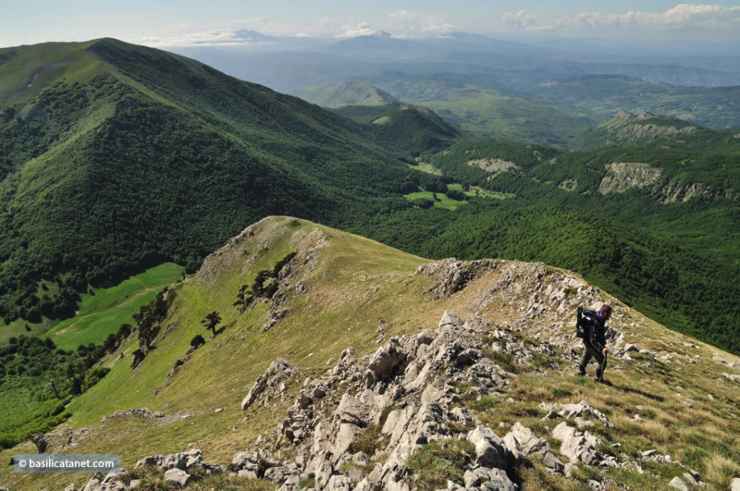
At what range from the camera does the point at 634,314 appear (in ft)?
134

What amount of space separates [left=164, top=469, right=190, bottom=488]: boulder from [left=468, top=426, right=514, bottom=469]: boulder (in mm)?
16512

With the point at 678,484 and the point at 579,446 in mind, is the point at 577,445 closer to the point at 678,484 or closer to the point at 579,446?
the point at 579,446

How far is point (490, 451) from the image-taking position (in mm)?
16438

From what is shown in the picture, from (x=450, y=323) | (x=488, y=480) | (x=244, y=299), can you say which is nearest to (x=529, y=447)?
(x=488, y=480)

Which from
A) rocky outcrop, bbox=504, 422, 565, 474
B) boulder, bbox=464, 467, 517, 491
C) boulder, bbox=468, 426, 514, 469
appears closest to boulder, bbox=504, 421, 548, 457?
rocky outcrop, bbox=504, 422, 565, 474

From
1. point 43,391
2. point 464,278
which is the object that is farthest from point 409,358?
point 43,391

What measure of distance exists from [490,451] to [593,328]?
40.7 ft

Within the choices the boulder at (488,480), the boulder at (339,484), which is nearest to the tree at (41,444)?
the boulder at (339,484)

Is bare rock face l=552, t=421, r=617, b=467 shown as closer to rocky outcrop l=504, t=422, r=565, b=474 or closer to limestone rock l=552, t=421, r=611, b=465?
limestone rock l=552, t=421, r=611, b=465

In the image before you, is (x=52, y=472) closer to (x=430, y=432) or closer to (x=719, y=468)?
(x=430, y=432)

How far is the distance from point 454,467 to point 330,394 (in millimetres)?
19049

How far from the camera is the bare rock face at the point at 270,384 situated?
45531mm

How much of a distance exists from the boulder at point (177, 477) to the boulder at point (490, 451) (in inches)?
650

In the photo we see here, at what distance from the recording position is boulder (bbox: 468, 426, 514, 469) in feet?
53.7
